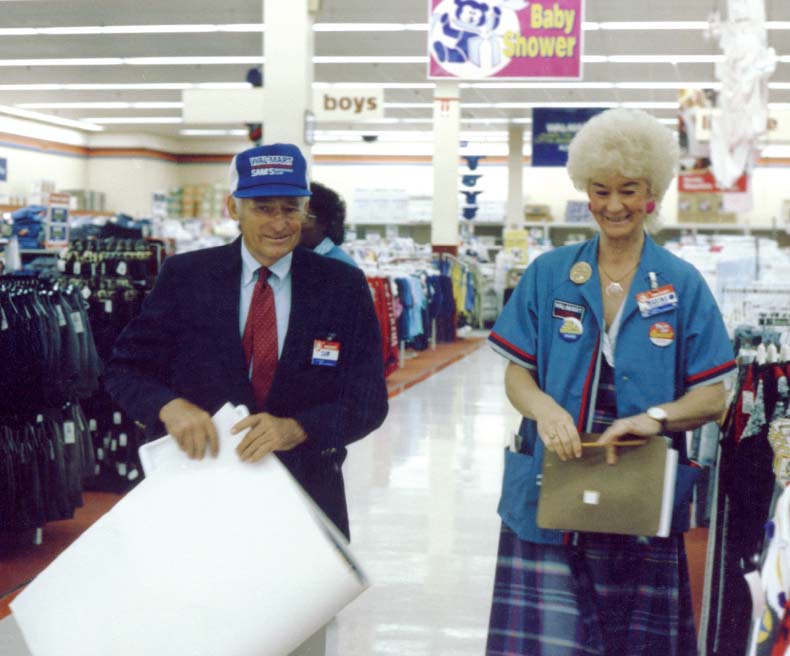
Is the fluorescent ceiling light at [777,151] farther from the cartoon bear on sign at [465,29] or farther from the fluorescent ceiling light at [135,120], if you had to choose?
the cartoon bear on sign at [465,29]

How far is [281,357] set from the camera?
227cm

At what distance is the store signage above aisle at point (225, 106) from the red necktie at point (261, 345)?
647 cm

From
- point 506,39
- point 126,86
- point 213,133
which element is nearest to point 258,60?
point 126,86

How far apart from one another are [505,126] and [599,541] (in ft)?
76.3

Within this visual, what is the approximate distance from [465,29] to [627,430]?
285 inches

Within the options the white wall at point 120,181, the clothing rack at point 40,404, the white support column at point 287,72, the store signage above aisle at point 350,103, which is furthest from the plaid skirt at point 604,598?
the white wall at point 120,181

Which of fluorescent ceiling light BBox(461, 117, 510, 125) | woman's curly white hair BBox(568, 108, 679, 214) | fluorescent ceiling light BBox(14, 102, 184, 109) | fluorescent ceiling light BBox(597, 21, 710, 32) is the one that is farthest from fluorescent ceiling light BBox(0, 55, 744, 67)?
woman's curly white hair BBox(568, 108, 679, 214)

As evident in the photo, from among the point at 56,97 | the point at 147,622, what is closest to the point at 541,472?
the point at 147,622

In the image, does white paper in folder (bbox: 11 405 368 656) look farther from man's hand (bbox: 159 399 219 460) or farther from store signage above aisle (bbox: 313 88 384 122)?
store signage above aisle (bbox: 313 88 384 122)

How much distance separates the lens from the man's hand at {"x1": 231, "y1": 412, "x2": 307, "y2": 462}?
2.04 m

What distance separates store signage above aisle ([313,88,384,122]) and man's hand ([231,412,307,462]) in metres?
9.06

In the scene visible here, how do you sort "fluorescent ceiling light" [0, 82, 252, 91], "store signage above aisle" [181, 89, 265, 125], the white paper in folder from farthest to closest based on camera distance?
1. "fluorescent ceiling light" [0, 82, 252, 91]
2. "store signage above aisle" [181, 89, 265, 125]
3. the white paper in folder

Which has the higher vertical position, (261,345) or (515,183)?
(515,183)

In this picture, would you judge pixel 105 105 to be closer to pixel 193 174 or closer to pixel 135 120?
pixel 135 120
